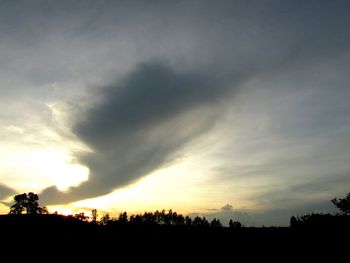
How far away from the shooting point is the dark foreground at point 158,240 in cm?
1839

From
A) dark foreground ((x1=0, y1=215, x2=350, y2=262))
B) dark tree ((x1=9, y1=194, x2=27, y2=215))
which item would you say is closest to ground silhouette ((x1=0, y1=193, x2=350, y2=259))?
dark foreground ((x1=0, y1=215, x2=350, y2=262))

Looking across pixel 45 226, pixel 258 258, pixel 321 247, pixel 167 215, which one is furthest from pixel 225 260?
pixel 167 215

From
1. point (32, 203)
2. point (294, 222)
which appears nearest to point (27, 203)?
point (32, 203)

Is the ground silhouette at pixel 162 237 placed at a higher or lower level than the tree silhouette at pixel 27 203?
lower

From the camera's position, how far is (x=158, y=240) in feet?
68.6

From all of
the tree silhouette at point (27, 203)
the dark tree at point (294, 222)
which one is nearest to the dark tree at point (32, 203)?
the tree silhouette at point (27, 203)

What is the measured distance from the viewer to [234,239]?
2242 centimetres

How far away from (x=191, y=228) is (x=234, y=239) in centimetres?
314

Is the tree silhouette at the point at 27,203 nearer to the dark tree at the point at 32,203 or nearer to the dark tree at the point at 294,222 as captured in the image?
the dark tree at the point at 32,203

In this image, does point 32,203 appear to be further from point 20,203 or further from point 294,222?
point 294,222

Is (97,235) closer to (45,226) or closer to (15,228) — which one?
(45,226)

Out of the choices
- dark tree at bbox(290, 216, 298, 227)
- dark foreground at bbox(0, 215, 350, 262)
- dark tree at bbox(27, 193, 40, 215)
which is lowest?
dark foreground at bbox(0, 215, 350, 262)

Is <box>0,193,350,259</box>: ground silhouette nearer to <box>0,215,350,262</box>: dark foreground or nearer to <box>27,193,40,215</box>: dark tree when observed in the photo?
<box>0,215,350,262</box>: dark foreground

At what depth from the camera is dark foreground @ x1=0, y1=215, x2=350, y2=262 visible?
18391mm
